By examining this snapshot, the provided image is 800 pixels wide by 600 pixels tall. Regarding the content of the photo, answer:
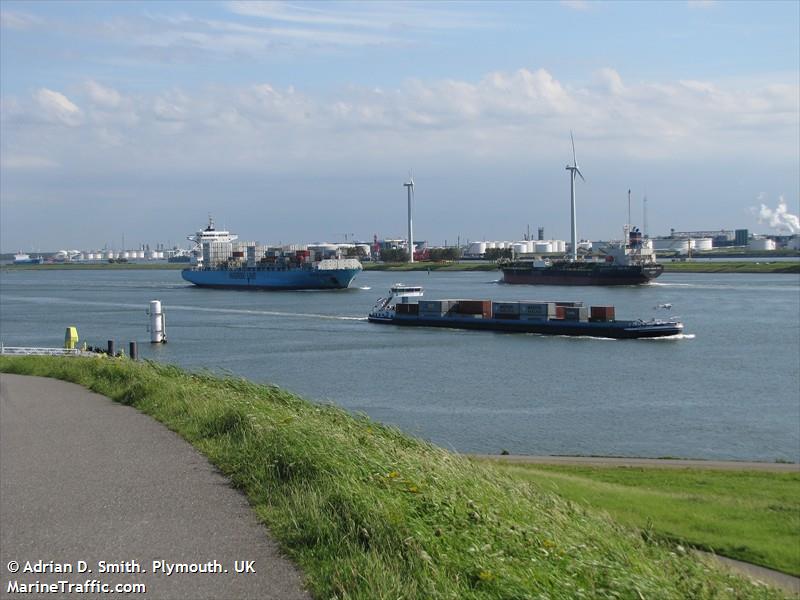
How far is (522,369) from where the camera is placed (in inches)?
1156

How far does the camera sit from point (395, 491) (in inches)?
203

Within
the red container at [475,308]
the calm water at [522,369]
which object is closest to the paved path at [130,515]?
the calm water at [522,369]

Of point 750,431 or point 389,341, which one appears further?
point 389,341

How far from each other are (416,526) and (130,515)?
2.00 m

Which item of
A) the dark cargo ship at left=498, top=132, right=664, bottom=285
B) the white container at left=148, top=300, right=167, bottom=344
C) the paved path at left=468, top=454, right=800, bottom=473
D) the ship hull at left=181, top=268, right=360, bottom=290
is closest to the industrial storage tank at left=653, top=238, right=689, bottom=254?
the dark cargo ship at left=498, top=132, right=664, bottom=285

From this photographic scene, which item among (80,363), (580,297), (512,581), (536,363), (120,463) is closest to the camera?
(512,581)

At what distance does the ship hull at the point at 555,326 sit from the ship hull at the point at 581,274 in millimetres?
35595

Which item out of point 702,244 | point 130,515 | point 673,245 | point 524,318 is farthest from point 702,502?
point 702,244

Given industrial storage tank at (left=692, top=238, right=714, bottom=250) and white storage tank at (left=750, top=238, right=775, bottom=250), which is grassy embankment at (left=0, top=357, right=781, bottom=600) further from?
white storage tank at (left=750, top=238, right=775, bottom=250)

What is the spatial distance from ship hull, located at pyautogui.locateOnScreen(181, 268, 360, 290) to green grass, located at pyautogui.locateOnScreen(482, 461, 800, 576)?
67.4 m

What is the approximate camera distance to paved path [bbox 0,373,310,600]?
440cm

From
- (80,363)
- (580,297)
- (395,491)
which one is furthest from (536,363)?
(580,297)

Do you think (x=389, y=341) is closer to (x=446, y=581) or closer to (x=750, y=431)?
(x=750, y=431)

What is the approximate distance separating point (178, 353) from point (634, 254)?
57149mm
